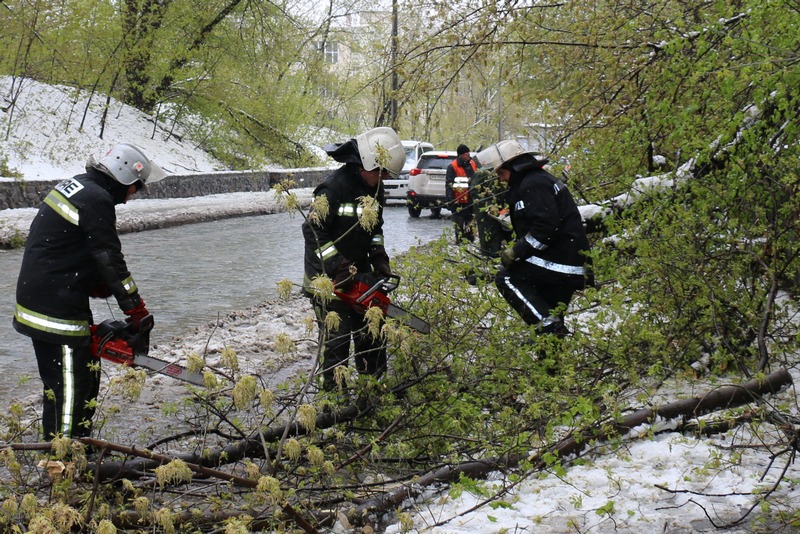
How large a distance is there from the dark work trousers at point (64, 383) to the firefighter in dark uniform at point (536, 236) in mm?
2926

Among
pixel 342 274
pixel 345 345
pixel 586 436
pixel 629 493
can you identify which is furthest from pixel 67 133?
pixel 629 493

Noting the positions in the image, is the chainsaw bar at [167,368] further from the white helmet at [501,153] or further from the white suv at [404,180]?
the white suv at [404,180]

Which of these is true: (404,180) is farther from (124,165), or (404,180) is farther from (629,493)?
(629,493)

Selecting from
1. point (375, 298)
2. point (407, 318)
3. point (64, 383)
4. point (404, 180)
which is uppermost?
point (375, 298)

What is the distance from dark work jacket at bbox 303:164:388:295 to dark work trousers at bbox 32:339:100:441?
1.51 meters

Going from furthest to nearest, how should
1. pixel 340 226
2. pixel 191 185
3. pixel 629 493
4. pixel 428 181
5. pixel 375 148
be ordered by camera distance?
pixel 191 185
pixel 428 181
pixel 340 226
pixel 375 148
pixel 629 493

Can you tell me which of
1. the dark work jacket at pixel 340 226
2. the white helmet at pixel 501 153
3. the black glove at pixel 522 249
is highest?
the white helmet at pixel 501 153

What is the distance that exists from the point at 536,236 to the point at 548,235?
0.08 m

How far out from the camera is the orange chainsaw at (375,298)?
214 inches

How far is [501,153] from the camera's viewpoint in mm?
6277

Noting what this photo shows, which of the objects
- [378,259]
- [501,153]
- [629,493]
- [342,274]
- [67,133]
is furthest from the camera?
[67,133]

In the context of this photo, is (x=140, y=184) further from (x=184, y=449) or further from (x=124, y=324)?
(x=184, y=449)

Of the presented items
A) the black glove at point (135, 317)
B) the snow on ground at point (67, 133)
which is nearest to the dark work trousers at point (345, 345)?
the black glove at point (135, 317)

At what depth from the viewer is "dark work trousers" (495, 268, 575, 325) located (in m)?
6.20
